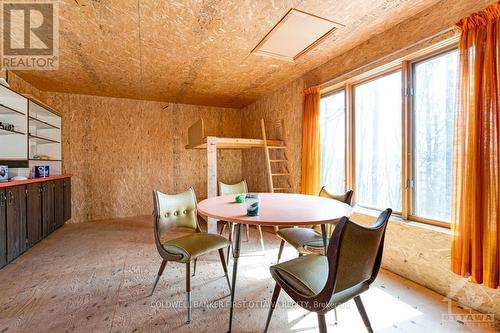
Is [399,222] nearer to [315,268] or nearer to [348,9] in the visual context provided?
[315,268]

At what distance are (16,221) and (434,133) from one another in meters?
4.62

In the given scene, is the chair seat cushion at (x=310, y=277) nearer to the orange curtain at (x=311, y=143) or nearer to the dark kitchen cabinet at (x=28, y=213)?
the orange curtain at (x=311, y=143)

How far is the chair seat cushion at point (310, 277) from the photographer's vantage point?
1.12m

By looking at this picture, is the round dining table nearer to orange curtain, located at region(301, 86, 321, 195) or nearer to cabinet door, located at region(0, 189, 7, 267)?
orange curtain, located at region(301, 86, 321, 195)

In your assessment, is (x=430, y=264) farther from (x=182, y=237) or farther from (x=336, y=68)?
(x=336, y=68)

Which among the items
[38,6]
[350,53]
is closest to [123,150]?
[38,6]

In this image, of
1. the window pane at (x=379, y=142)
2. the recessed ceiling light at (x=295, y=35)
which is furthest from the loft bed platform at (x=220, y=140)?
the window pane at (x=379, y=142)

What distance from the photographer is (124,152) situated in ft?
15.7

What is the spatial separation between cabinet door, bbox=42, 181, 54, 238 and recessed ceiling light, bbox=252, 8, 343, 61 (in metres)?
3.62

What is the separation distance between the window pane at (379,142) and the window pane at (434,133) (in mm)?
196

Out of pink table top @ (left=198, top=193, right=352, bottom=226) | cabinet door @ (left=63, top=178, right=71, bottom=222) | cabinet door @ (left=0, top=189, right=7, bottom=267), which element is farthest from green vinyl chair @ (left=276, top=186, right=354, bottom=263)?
cabinet door @ (left=63, top=178, right=71, bottom=222)

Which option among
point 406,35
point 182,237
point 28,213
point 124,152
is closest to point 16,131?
point 28,213

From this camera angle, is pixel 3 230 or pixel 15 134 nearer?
pixel 3 230

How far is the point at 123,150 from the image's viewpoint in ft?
15.7
